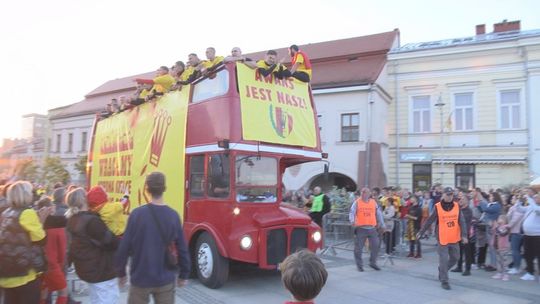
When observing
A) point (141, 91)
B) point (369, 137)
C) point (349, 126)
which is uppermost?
point (349, 126)

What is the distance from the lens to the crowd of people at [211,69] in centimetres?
834

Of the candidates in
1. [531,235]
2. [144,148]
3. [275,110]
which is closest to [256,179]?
[275,110]

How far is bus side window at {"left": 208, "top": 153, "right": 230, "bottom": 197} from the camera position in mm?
7750

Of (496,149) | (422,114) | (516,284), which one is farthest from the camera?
(422,114)

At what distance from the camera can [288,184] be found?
25.5 metres

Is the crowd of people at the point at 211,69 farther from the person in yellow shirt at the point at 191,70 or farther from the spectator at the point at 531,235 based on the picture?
the spectator at the point at 531,235

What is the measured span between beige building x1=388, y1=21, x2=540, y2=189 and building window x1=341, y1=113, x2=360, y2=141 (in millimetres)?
2728

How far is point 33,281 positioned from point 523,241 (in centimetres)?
950

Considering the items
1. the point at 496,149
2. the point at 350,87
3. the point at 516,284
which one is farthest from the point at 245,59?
the point at 496,149

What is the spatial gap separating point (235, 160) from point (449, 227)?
426 centimetres

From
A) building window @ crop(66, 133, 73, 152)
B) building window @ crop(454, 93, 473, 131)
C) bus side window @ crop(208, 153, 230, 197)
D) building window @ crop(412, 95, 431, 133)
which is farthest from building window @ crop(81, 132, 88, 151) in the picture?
bus side window @ crop(208, 153, 230, 197)

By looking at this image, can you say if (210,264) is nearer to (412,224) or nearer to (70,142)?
(412,224)

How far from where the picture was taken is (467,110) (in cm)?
2403

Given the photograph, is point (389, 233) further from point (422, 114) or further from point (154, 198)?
point (422, 114)
